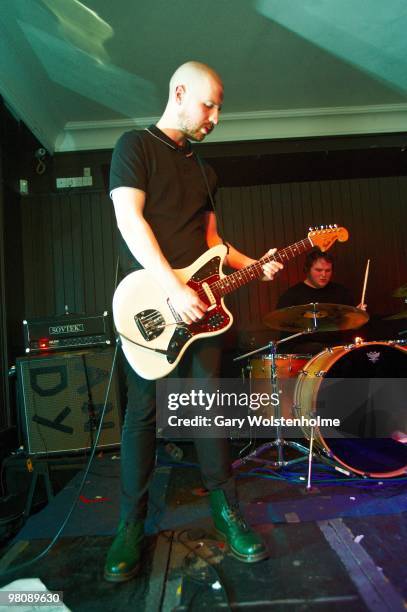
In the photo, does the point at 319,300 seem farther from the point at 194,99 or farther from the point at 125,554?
the point at 125,554

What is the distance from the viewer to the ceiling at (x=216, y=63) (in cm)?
251

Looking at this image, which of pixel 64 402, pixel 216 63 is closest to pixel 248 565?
pixel 64 402

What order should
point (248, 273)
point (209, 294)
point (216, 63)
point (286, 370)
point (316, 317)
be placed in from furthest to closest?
point (216, 63) < point (286, 370) < point (316, 317) < point (248, 273) < point (209, 294)

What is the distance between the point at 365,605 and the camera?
1048 millimetres

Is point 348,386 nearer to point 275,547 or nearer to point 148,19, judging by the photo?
point 275,547

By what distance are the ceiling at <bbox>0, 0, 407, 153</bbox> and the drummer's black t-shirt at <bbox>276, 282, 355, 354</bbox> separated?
5.15 feet

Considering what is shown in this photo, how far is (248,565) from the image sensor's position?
125cm

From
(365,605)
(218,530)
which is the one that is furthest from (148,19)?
(365,605)

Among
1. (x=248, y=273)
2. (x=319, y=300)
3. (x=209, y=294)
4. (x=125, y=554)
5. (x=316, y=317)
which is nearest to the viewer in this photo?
(x=125, y=554)

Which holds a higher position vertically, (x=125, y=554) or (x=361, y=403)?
(x=361, y=403)

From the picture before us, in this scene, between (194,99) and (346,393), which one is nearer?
(194,99)

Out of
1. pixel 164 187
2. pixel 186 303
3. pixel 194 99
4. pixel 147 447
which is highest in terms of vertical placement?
pixel 194 99

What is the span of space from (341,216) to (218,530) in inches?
127

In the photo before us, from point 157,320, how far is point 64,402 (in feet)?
4.53
